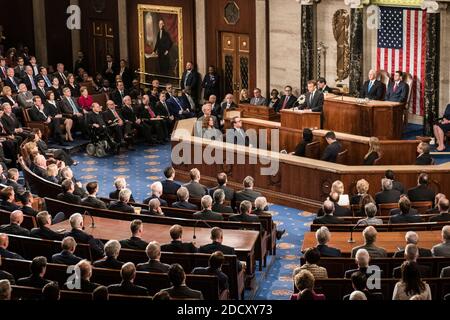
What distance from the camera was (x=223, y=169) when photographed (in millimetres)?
16234

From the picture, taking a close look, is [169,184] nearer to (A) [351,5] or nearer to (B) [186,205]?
(B) [186,205]

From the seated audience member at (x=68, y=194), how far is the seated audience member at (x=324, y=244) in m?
3.93

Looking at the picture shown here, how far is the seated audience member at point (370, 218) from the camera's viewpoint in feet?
37.7

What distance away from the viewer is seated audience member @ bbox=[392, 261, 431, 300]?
831 centimetres

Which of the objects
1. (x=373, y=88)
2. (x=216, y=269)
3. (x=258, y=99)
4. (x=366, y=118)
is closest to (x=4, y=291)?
(x=216, y=269)

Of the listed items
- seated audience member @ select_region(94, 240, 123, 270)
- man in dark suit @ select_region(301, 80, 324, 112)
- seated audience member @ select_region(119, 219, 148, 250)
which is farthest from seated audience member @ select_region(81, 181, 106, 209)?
man in dark suit @ select_region(301, 80, 324, 112)

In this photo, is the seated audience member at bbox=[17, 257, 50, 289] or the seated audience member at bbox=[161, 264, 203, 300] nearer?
the seated audience member at bbox=[161, 264, 203, 300]

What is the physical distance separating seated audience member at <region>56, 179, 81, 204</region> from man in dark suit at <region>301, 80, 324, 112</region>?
6072 millimetres

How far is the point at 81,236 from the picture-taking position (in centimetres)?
1091

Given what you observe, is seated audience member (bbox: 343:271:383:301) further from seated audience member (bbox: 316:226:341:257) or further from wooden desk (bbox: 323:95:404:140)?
wooden desk (bbox: 323:95:404:140)

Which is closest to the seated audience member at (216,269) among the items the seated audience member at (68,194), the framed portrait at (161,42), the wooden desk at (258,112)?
the seated audience member at (68,194)

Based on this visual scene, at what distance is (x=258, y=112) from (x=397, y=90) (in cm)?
279
